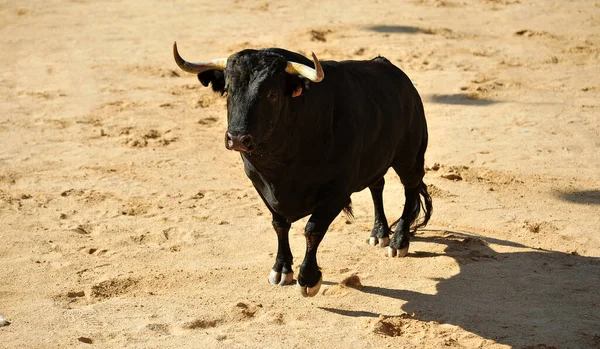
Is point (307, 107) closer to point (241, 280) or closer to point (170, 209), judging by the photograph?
point (241, 280)

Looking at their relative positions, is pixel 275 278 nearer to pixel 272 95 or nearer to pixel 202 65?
pixel 272 95

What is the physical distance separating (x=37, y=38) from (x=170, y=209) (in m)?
6.70

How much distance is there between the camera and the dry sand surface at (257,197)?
5930 mm

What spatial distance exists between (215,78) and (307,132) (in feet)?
Answer: 2.34

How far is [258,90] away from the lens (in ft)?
18.6

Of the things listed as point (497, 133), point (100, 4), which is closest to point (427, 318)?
point (497, 133)

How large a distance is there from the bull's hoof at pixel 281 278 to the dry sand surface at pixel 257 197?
73mm

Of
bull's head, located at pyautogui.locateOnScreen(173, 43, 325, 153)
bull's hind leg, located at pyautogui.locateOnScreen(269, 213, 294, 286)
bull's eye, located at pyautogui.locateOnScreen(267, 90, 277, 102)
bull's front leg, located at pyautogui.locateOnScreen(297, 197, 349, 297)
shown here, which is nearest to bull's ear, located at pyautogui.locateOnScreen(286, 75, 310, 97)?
bull's head, located at pyautogui.locateOnScreen(173, 43, 325, 153)

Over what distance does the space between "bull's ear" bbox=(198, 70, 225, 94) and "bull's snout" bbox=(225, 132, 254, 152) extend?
0.68 meters

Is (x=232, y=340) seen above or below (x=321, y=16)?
below

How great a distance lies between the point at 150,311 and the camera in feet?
19.8

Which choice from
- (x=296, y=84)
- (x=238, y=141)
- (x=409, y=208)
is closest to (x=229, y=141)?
(x=238, y=141)

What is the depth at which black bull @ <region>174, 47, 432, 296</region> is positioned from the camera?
18.7 feet

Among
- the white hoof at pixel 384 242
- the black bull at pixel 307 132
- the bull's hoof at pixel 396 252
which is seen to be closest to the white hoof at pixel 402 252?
the bull's hoof at pixel 396 252
